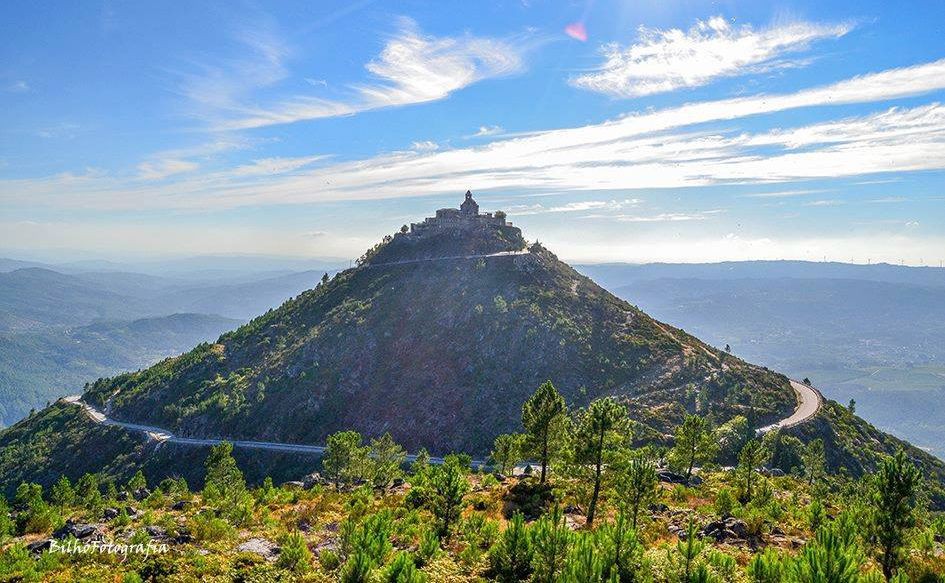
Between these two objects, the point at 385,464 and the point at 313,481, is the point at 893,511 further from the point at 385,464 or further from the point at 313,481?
the point at 313,481

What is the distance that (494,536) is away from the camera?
1187 inches

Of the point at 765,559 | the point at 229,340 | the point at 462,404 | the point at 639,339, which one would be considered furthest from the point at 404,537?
the point at 229,340

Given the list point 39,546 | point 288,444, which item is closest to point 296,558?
point 39,546

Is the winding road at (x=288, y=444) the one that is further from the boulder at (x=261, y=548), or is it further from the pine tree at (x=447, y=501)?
the boulder at (x=261, y=548)

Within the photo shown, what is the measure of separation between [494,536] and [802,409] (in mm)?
110525

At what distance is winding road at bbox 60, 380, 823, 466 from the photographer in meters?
105

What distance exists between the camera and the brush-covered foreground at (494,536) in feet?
70.2

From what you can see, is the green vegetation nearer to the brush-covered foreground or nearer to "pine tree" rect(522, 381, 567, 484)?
the brush-covered foreground

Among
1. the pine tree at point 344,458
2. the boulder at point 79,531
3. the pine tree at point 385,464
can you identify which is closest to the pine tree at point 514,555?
the boulder at point 79,531

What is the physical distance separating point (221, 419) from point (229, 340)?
4354cm

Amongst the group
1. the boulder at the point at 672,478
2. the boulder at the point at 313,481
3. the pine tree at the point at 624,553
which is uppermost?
the pine tree at the point at 624,553

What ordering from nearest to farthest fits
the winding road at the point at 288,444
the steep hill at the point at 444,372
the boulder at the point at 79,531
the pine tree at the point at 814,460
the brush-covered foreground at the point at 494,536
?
1. the brush-covered foreground at the point at 494,536
2. the boulder at the point at 79,531
3. the pine tree at the point at 814,460
4. the winding road at the point at 288,444
5. the steep hill at the point at 444,372

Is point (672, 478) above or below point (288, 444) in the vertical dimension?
above

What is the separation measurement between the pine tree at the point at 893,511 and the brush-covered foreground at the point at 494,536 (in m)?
0.08
